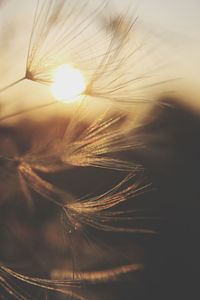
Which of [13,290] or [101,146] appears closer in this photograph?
[13,290]

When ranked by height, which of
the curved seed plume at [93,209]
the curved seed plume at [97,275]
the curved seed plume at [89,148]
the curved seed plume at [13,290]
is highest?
the curved seed plume at [89,148]

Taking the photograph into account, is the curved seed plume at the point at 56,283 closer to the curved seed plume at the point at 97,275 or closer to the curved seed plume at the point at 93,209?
the curved seed plume at the point at 97,275

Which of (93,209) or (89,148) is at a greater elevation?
(89,148)

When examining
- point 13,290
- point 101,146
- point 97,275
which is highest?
point 101,146

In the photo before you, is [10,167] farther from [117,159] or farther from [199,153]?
[199,153]

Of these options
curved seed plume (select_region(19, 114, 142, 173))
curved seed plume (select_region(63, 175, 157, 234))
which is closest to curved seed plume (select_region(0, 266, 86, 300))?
curved seed plume (select_region(63, 175, 157, 234))

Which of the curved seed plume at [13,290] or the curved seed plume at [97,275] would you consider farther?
the curved seed plume at [97,275]

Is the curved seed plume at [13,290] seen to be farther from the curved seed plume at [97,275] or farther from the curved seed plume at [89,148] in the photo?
the curved seed plume at [89,148]

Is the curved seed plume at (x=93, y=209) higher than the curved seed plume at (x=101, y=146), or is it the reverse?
the curved seed plume at (x=101, y=146)

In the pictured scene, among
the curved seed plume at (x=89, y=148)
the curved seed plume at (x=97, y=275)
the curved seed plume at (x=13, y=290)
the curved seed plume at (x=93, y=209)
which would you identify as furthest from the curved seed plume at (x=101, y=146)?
the curved seed plume at (x=13, y=290)

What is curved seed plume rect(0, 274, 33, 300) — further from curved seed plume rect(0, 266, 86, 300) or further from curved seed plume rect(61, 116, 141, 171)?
curved seed plume rect(61, 116, 141, 171)

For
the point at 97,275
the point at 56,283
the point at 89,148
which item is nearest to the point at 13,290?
the point at 56,283

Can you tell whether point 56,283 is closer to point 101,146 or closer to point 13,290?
point 13,290
